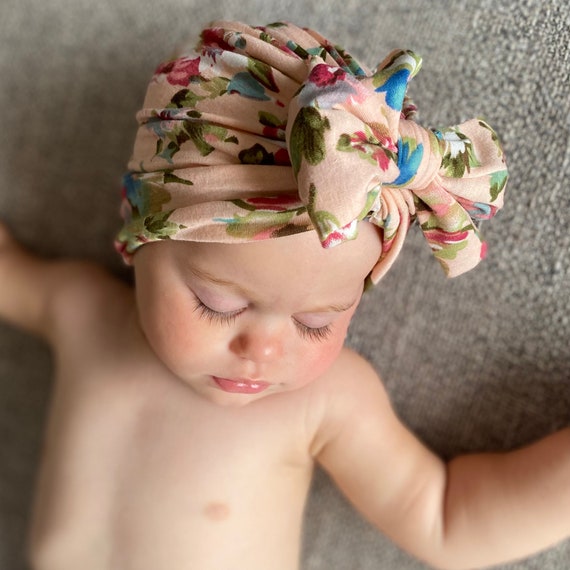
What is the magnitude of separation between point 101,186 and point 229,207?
49 centimetres

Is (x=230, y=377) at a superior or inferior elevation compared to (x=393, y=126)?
inferior

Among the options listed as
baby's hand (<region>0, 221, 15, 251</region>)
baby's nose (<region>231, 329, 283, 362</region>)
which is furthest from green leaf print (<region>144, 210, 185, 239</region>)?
baby's hand (<region>0, 221, 15, 251</region>)

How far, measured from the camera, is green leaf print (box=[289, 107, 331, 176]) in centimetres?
54

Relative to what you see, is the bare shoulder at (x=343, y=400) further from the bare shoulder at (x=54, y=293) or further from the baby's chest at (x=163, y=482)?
the bare shoulder at (x=54, y=293)

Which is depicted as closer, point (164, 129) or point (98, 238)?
point (164, 129)

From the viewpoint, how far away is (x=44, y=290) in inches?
38.9

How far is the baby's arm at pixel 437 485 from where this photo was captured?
79 centimetres

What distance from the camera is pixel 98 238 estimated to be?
1046mm

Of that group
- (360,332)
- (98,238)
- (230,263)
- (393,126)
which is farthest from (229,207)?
(98,238)

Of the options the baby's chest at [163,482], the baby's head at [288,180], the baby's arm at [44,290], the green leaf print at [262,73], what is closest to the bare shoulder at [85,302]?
the baby's arm at [44,290]

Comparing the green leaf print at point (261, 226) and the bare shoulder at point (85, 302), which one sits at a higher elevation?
the green leaf print at point (261, 226)

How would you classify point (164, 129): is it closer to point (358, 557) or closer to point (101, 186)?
point (101, 186)

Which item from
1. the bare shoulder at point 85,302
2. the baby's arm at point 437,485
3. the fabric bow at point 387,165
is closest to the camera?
the fabric bow at point 387,165

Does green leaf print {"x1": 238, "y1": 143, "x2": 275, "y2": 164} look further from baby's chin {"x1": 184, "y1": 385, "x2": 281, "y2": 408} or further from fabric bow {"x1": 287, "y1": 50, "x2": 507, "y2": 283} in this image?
baby's chin {"x1": 184, "y1": 385, "x2": 281, "y2": 408}
